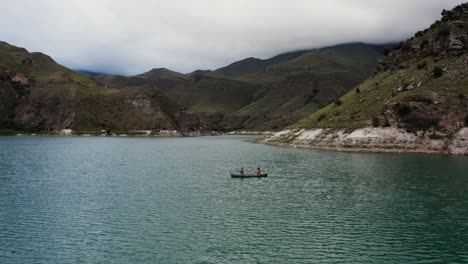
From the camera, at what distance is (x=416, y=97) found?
155 meters

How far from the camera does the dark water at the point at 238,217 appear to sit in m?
39.9

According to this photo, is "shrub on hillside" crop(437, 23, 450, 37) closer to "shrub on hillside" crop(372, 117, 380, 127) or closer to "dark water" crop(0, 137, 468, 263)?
"shrub on hillside" crop(372, 117, 380, 127)

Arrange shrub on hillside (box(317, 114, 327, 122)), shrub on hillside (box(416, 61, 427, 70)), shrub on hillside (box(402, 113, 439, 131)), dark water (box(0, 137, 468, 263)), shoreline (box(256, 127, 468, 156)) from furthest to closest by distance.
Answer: shrub on hillside (box(317, 114, 327, 122)) → shrub on hillside (box(416, 61, 427, 70)) → shrub on hillside (box(402, 113, 439, 131)) → shoreline (box(256, 127, 468, 156)) → dark water (box(0, 137, 468, 263))

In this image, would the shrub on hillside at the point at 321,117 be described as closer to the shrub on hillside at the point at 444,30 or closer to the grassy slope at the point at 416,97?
the grassy slope at the point at 416,97

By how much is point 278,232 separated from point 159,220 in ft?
53.7

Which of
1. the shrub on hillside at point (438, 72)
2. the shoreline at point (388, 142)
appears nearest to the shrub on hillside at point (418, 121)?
the shoreline at point (388, 142)

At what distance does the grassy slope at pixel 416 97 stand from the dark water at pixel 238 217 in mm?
53219

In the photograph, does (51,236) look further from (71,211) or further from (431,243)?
(431,243)

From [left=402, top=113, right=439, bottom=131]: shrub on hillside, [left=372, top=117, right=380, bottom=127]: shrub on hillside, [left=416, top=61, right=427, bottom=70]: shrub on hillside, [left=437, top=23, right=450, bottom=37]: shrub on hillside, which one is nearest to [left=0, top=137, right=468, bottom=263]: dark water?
[left=402, top=113, right=439, bottom=131]: shrub on hillside

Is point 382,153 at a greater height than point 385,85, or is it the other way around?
point 385,85

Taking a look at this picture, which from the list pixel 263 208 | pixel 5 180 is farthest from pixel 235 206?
pixel 5 180

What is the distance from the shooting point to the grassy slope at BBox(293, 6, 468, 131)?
14688 cm

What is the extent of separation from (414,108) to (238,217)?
119133 millimetres

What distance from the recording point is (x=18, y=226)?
5044cm
